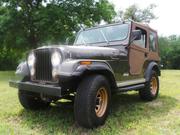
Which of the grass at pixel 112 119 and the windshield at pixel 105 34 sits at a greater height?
the windshield at pixel 105 34

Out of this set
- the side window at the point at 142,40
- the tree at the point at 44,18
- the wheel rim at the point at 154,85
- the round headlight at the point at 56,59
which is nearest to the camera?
the round headlight at the point at 56,59

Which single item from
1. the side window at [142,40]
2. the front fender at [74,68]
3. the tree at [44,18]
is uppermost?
the tree at [44,18]

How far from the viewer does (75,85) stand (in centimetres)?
439

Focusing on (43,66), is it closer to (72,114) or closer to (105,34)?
(72,114)

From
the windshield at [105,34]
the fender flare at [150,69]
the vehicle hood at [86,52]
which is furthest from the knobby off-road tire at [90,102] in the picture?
the fender flare at [150,69]

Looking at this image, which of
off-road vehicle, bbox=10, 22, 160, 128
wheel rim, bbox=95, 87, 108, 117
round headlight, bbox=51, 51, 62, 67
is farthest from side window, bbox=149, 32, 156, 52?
round headlight, bbox=51, 51, 62, 67

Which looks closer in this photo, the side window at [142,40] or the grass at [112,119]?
the grass at [112,119]

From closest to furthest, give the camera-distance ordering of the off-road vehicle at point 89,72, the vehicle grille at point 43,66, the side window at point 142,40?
1. the off-road vehicle at point 89,72
2. the vehicle grille at point 43,66
3. the side window at point 142,40

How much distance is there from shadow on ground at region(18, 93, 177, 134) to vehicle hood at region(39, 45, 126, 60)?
1.15m

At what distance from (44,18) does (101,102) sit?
530 inches

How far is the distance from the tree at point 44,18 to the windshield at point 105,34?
37.2 ft

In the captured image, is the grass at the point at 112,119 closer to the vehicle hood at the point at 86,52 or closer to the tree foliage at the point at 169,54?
the vehicle hood at the point at 86,52

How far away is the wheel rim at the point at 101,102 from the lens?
4469 millimetres

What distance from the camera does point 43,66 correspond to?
446 cm
